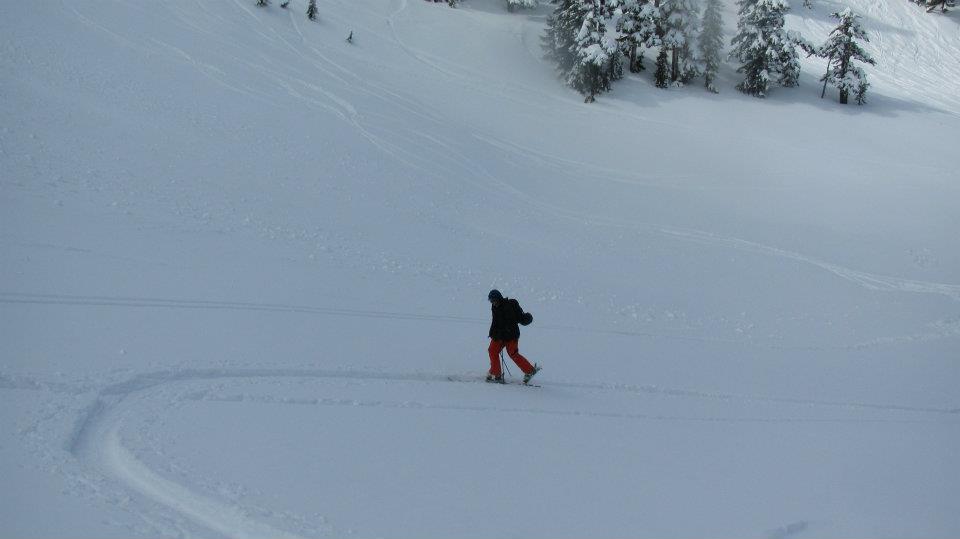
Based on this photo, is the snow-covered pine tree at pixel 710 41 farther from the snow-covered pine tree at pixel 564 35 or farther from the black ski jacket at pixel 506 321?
the black ski jacket at pixel 506 321

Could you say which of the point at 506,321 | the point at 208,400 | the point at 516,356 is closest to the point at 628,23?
the point at 506,321

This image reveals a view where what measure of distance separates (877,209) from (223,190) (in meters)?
24.4

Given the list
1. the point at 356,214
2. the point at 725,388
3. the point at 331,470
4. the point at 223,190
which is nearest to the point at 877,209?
the point at 725,388

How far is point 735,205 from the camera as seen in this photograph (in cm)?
2411

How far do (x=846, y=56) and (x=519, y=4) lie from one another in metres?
19.0

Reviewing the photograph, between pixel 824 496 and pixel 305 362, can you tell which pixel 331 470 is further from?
pixel 824 496

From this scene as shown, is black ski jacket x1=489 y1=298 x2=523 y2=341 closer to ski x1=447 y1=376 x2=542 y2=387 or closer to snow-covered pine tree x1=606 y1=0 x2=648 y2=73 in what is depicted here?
ski x1=447 y1=376 x2=542 y2=387

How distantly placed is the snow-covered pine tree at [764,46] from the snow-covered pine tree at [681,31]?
3.05 metres

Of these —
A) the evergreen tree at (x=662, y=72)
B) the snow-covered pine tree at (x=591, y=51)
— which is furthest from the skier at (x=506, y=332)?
the evergreen tree at (x=662, y=72)

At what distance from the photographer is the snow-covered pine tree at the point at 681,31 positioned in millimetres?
34375

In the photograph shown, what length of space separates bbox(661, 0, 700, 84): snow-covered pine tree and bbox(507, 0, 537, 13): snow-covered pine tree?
844cm

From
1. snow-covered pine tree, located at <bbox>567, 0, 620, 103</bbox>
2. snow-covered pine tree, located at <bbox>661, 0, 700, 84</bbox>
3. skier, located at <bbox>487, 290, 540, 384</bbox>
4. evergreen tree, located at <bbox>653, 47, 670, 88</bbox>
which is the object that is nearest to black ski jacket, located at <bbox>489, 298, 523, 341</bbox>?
skier, located at <bbox>487, 290, 540, 384</bbox>

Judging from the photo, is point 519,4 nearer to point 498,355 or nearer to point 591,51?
point 591,51

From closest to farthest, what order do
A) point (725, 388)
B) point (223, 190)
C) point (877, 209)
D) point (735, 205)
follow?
1. point (725, 388)
2. point (223, 190)
3. point (735, 205)
4. point (877, 209)
